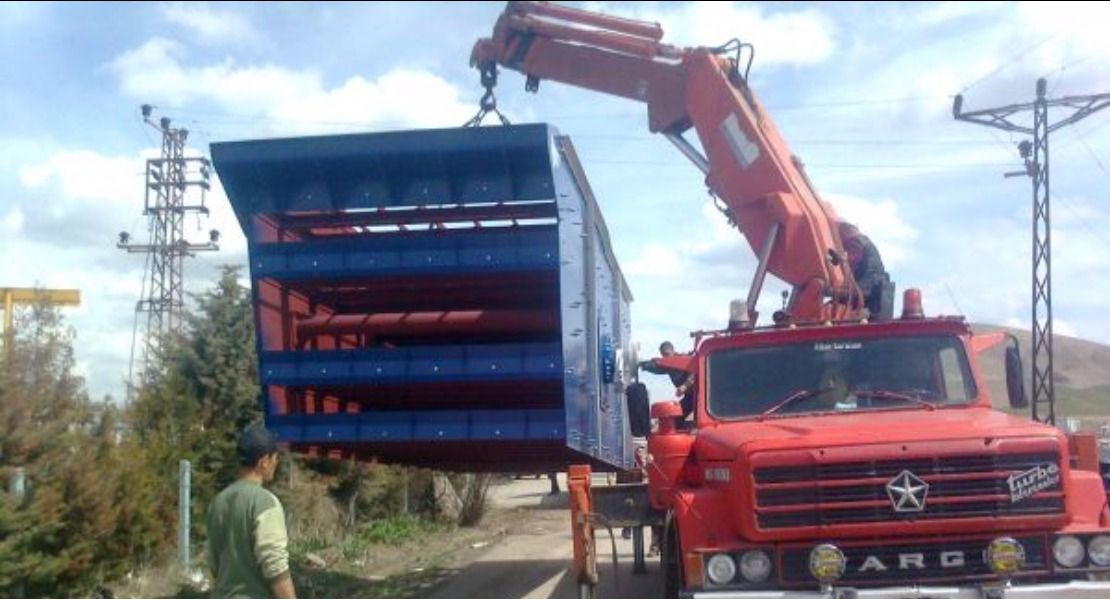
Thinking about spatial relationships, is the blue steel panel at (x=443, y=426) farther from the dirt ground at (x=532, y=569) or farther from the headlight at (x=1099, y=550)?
the headlight at (x=1099, y=550)

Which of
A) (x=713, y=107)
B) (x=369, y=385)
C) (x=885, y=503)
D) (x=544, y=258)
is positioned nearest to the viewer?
(x=885, y=503)

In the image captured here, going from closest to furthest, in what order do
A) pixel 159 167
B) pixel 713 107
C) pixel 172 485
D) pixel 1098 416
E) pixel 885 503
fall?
pixel 885 503, pixel 713 107, pixel 172 485, pixel 1098 416, pixel 159 167

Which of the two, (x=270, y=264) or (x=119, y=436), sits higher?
(x=270, y=264)

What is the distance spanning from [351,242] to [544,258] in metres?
1.65

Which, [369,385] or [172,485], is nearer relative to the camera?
[369,385]

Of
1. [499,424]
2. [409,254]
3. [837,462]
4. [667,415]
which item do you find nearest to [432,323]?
[409,254]

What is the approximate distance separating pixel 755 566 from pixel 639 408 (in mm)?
1874

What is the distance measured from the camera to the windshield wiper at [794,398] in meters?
7.54

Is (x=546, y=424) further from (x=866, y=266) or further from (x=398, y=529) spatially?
(x=398, y=529)

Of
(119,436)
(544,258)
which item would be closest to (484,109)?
(544,258)

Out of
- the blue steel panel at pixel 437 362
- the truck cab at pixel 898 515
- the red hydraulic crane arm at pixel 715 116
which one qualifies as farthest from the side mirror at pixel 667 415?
the red hydraulic crane arm at pixel 715 116

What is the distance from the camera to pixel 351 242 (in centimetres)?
970

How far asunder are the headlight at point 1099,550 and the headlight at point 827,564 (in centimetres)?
132

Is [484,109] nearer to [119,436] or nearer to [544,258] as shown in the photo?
[544,258]
